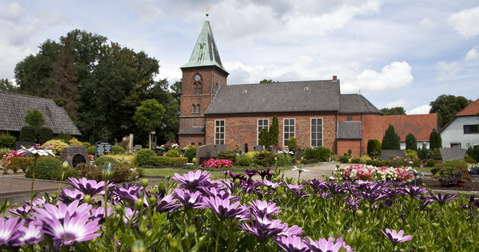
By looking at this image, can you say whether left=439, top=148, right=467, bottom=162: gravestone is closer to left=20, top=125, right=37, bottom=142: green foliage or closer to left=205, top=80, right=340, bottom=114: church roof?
left=205, top=80, right=340, bottom=114: church roof

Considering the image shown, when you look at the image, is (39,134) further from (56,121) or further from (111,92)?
(111,92)

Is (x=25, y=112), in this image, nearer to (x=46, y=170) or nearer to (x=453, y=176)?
(x=46, y=170)

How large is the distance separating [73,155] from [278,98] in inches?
1063

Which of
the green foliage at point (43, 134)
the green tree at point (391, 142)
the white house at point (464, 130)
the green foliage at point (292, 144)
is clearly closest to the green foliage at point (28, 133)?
the green foliage at point (43, 134)

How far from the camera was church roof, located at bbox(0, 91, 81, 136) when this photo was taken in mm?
26319

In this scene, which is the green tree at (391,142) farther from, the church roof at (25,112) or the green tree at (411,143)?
the church roof at (25,112)

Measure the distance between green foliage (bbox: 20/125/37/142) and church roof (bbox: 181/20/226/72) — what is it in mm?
19543

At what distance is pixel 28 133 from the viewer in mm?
24375

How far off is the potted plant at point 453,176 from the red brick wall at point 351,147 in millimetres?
23033

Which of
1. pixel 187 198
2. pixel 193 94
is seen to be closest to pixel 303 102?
pixel 193 94

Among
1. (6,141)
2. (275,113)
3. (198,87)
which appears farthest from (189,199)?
(198,87)

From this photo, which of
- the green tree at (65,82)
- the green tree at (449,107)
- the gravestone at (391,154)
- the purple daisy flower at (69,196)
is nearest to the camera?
the purple daisy flower at (69,196)

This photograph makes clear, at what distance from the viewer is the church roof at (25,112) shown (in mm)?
26319

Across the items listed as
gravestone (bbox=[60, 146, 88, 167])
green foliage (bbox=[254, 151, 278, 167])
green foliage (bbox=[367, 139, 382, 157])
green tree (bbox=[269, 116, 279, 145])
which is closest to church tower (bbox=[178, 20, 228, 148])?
green tree (bbox=[269, 116, 279, 145])
